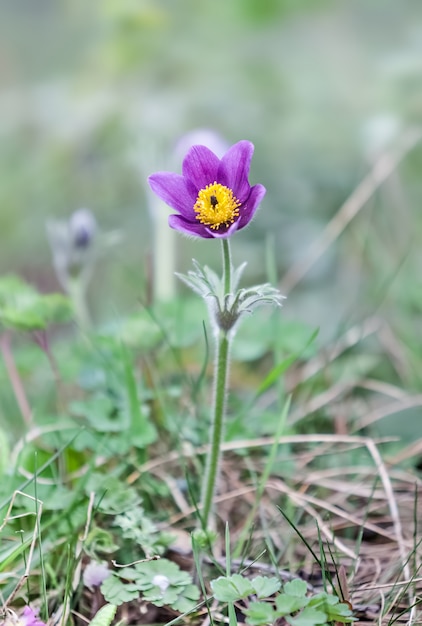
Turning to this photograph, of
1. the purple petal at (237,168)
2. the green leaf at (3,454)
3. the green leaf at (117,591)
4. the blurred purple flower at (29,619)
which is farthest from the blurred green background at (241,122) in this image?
the blurred purple flower at (29,619)

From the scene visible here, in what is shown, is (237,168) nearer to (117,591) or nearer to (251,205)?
(251,205)

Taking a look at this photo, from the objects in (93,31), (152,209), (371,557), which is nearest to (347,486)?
(371,557)

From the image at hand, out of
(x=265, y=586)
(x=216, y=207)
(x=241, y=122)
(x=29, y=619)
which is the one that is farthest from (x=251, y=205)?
(x=241, y=122)

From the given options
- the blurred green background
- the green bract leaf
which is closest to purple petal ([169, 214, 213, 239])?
the green bract leaf

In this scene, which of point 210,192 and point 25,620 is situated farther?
point 210,192

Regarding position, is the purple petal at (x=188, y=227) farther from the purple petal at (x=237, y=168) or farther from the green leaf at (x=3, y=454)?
the green leaf at (x=3, y=454)

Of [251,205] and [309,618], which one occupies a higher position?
[251,205]
